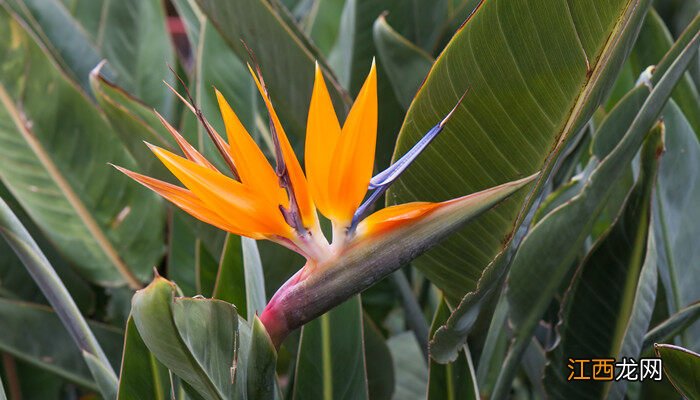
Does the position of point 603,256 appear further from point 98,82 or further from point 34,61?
point 34,61

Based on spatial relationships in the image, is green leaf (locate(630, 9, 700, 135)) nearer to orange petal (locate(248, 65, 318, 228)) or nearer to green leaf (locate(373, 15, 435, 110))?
green leaf (locate(373, 15, 435, 110))

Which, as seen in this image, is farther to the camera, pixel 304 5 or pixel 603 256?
pixel 304 5

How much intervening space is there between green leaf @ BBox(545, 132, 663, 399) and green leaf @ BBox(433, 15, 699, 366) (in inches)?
2.2

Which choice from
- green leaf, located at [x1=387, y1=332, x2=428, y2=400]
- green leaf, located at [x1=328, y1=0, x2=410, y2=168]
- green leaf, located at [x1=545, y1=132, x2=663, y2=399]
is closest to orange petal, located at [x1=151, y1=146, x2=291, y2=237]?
green leaf, located at [x1=545, y1=132, x2=663, y2=399]

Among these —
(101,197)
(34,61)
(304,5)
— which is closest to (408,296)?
(101,197)

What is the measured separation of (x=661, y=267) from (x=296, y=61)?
440mm

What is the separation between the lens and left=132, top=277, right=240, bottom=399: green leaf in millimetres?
423

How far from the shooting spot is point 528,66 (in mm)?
512

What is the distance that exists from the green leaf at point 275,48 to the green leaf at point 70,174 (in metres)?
0.27

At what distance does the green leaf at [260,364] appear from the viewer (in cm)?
43

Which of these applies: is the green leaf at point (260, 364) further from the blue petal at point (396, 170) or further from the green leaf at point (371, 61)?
the green leaf at point (371, 61)

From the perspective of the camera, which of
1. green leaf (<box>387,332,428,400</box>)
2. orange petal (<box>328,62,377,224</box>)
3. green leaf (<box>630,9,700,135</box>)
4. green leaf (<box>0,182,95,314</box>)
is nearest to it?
orange petal (<box>328,62,377,224</box>)

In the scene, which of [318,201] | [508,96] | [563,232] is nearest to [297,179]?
[318,201]

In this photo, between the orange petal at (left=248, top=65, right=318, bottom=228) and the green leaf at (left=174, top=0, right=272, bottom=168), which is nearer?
the orange petal at (left=248, top=65, right=318, bottom=228)
